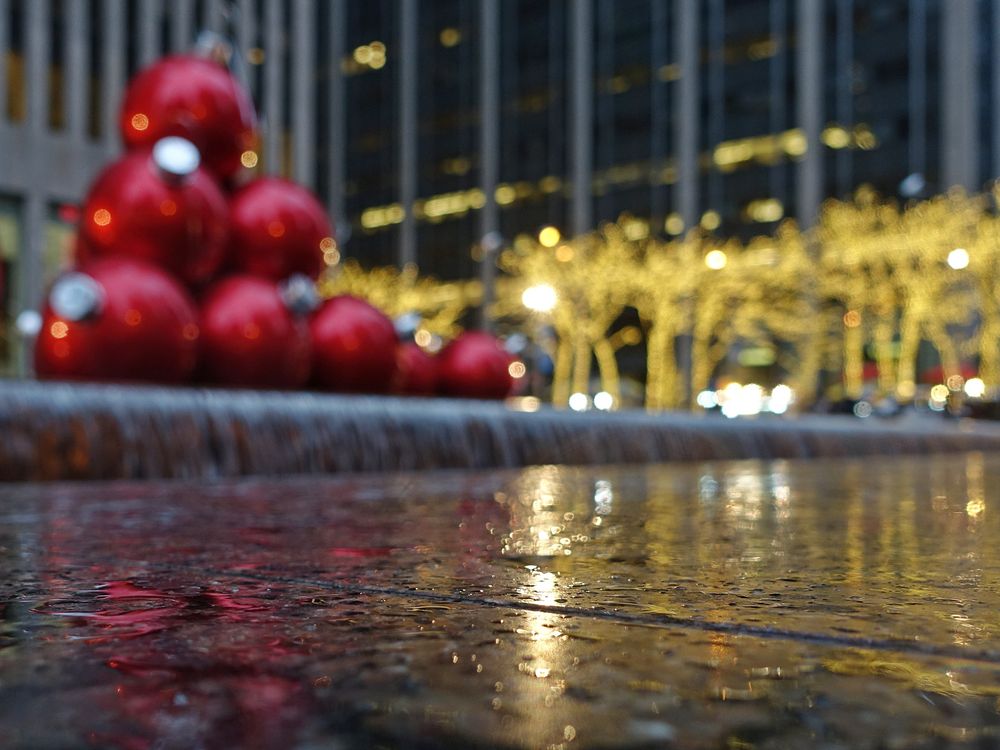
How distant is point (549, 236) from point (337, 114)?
16.1 m

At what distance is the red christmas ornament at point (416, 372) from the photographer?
32.8 ft

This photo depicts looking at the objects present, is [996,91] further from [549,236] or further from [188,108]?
[188,108]

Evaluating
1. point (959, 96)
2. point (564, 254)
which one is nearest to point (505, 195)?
point (564, 254)

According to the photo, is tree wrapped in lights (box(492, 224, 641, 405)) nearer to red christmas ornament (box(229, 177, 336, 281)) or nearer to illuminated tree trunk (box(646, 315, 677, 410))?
illuminated tree trunk (box(646, 315, 677, 410))

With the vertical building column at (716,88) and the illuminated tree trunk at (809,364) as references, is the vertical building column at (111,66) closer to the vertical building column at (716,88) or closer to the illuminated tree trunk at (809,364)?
the illuminated tree trunk at (809,364)

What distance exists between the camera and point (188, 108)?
26.9 ft

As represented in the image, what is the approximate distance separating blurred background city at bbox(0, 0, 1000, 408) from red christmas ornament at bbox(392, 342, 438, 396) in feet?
67.0

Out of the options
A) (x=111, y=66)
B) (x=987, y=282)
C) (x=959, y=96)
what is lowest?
(x=987, y=282)

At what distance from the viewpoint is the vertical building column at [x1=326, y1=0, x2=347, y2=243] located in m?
60.1

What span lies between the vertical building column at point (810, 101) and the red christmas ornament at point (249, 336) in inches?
1550

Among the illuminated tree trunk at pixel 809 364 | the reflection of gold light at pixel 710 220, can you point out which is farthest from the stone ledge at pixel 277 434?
the reflection of gold light at pixel 710 220

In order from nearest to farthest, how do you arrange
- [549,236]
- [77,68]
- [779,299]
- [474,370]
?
[474,370] → [77,68] → [779,299] → [549,236]

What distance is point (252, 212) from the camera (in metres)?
8.54

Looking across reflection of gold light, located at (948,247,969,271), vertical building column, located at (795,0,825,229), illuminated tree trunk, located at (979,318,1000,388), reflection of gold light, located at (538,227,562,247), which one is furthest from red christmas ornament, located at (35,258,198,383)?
reflection of gold light, located at (538,227,562,247)
